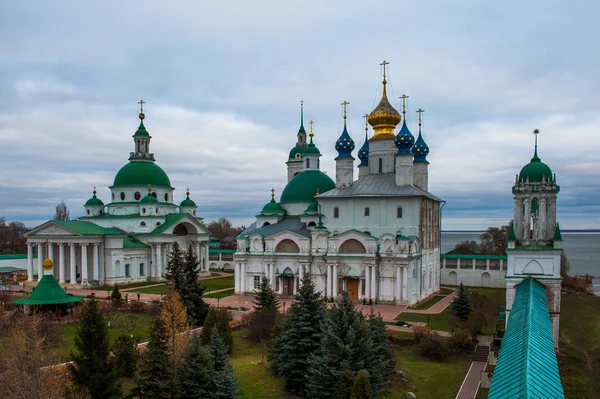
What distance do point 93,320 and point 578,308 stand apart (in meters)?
31.6

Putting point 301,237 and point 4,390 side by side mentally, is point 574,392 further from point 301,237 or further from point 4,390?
point 301,237

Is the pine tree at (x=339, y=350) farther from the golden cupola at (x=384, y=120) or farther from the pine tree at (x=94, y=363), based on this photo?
the golden cupola at (x=384, y=120)

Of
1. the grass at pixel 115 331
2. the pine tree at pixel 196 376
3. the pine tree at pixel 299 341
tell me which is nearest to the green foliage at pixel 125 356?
the grass at pixel 115 331

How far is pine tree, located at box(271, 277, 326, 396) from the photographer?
54.1 feet

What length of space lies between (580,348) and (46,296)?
25895 mm

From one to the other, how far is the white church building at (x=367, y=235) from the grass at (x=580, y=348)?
31.9 feet

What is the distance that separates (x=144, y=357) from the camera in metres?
14.9

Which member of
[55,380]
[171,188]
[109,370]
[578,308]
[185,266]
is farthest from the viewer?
[171,188]

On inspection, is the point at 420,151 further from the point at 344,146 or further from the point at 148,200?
the point at 148,200

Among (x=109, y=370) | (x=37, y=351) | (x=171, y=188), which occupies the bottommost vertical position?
(x=109, y=370)

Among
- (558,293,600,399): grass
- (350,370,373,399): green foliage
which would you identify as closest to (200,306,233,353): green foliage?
(350,370,373,399): green foliage

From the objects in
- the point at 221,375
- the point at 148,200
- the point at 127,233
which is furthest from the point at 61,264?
the point at 221,375

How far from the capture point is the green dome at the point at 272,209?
42.9 metres

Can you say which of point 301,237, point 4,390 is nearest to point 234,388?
point 4,390
